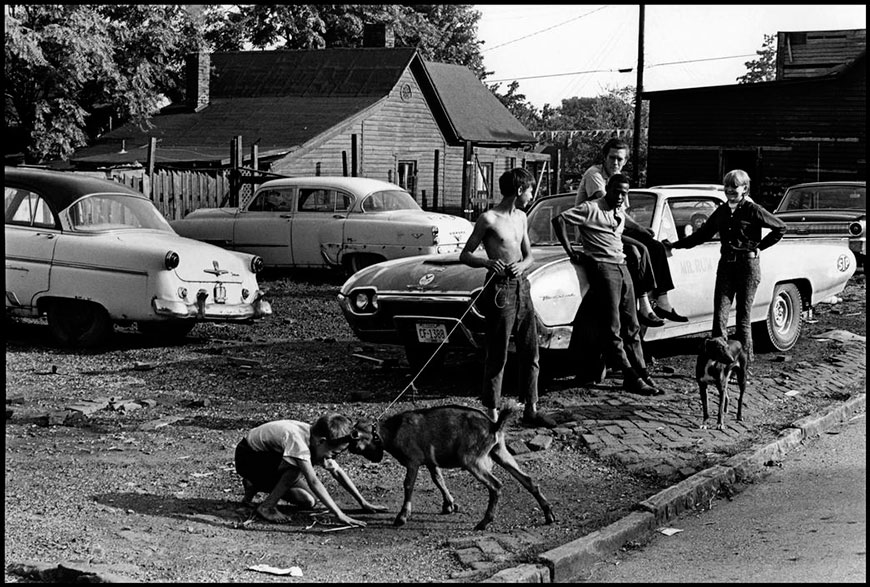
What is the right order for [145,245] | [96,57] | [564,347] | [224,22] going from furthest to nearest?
[224,22] < [96,57] < [145,245] < [564,347]

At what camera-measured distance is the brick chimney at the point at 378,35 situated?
44719 millimetres

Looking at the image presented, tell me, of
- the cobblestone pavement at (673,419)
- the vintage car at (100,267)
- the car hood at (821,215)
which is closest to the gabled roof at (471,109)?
the car hood at (821,215)

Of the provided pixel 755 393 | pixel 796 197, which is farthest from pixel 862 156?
pixel 755 393

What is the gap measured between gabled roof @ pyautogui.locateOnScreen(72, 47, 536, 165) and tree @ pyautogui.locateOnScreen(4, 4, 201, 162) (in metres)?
1.14

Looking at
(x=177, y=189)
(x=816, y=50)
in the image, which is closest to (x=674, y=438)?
(x=177, y=189)

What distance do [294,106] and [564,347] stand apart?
105 feet

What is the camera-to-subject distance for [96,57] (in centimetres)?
3319

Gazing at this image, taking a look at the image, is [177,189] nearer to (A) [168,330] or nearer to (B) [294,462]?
(A) [168,330]

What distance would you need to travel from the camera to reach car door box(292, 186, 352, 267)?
18828 mm

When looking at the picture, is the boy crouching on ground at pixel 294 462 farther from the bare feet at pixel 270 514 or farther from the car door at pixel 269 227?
the car door at pixel 269 227

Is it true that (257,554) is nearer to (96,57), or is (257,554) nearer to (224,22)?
(96,57)

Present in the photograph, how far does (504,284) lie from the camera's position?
8516 millimetres

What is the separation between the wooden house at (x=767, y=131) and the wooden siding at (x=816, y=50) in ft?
35.1

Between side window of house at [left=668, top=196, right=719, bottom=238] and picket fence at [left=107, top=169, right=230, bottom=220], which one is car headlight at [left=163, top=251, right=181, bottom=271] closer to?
side window of house at [left=668, top=196, right=719, bottom=238]
